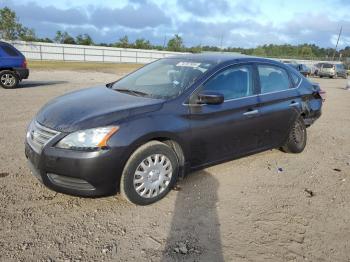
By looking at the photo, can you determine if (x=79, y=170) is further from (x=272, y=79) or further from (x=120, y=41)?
(x=120, y=41)

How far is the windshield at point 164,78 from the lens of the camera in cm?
482

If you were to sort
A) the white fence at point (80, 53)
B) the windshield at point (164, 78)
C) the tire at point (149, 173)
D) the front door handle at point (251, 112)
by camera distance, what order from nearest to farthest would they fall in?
the tire at point (149, 173) → the windshield at point (164, 78) → the front door handle at point (251, 112) → the white fence at point (80, 53)

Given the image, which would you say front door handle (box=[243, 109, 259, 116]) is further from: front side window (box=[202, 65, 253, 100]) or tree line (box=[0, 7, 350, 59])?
tree line (box=[0, 7, 350, 59])

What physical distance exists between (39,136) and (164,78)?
187 centimetres

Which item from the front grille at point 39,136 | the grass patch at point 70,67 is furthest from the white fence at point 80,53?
the front grille at point 39,136

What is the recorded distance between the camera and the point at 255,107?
540cm

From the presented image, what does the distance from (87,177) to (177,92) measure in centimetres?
154

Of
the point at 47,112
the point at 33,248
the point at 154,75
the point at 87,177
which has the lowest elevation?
the point at 33,248

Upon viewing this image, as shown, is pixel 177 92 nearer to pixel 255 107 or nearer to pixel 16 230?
pixel 255 107

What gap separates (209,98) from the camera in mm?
4613

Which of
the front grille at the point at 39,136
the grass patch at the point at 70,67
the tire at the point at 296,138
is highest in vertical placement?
the front grille at the point at 39,136

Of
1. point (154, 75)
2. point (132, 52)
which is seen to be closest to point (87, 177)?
point (154, 75)

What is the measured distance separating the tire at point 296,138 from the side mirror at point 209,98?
7.33 ft

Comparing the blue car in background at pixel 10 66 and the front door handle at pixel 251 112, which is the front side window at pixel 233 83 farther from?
the blue car in background at pixel 10 66
